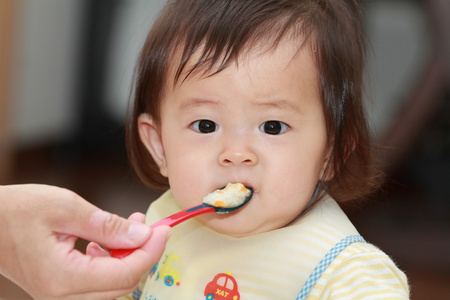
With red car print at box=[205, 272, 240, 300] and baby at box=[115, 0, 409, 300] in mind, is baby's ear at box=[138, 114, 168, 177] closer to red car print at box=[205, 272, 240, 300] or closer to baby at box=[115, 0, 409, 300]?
baby at box=[115, 0, 409, 300]

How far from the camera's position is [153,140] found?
908mm

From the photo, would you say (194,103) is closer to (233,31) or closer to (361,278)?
(233,31)

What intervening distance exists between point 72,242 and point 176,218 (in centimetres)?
12

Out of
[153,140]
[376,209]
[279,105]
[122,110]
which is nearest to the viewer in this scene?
[279,105]

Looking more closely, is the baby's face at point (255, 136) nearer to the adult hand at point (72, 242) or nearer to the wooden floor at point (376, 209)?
the adult hand at point (72, 242)

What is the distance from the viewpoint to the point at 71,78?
277 cm

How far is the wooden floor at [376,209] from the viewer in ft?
6.56

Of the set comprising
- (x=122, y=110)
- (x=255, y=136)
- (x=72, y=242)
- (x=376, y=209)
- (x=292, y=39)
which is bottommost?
(x=376, y=209)

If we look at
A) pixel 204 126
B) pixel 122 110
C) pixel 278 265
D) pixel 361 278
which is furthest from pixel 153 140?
pixel 122 110

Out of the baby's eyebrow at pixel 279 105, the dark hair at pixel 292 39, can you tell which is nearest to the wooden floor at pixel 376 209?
the dark hair at pixel 292 39

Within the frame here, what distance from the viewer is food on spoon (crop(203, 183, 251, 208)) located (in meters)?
0.73

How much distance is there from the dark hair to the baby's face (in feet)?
0.06

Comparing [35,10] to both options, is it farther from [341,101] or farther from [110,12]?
[341,101]

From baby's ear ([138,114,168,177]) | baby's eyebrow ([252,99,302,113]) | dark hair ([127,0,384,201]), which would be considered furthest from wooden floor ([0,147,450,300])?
A: baby's eyebrow ([252,99,302,113])
